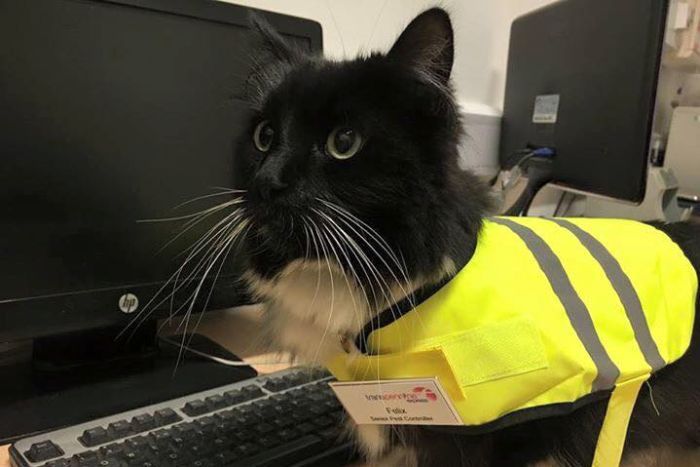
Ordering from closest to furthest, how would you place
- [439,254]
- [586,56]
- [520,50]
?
[439,254] → [586,56] → [520,50]

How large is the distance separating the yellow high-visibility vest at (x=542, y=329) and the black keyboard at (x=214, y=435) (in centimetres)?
10

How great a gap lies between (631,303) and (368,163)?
0.37m

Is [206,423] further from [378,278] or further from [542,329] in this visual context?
[542,329]

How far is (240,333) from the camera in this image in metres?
1.16

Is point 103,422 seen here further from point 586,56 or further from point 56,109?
point 586,56

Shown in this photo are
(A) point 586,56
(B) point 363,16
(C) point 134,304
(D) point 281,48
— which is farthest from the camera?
(B) point 363,16

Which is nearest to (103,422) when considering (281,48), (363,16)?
(281,48)

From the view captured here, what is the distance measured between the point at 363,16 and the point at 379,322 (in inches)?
38.2

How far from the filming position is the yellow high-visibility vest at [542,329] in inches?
24.5

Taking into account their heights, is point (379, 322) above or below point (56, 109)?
below

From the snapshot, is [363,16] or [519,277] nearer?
[519,277]

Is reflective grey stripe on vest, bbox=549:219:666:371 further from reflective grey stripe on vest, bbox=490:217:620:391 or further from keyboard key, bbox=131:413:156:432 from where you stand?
keyboard key, bbox=131:413:156:432

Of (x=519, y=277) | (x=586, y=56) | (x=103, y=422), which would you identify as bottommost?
(x=103, y=422)

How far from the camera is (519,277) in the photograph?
67 cm
